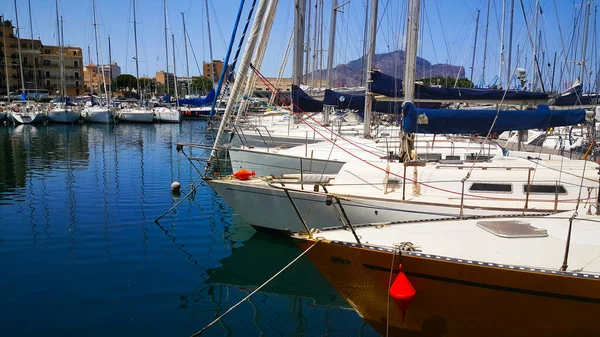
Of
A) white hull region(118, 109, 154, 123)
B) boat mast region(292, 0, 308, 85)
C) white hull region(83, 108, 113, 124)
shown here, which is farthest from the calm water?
white hull region(118, 109, 154, 123)

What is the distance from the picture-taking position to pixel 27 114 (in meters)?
56.9

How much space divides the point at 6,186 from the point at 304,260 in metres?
15.3

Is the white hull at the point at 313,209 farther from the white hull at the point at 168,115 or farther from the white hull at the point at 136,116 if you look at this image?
the white hull at the point at 136,116

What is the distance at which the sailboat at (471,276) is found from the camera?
586 cm

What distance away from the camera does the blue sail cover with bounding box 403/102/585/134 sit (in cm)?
1169

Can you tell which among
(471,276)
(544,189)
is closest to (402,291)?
(471,276)

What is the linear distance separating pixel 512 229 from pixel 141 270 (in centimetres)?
789

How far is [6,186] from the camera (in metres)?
19.8

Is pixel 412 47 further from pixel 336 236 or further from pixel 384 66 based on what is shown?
pixel 384 66

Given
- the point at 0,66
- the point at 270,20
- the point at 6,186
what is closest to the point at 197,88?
the point at 0,66

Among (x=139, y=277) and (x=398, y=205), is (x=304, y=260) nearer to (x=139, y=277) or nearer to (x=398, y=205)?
(x=398, y=205)

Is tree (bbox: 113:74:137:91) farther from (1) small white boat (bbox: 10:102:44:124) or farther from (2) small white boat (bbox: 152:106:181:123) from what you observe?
(2) small white boat (bbox: 152:106:181:123)

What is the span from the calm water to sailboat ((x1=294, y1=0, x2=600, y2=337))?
1650mm

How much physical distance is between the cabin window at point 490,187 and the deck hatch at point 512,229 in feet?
11.1
